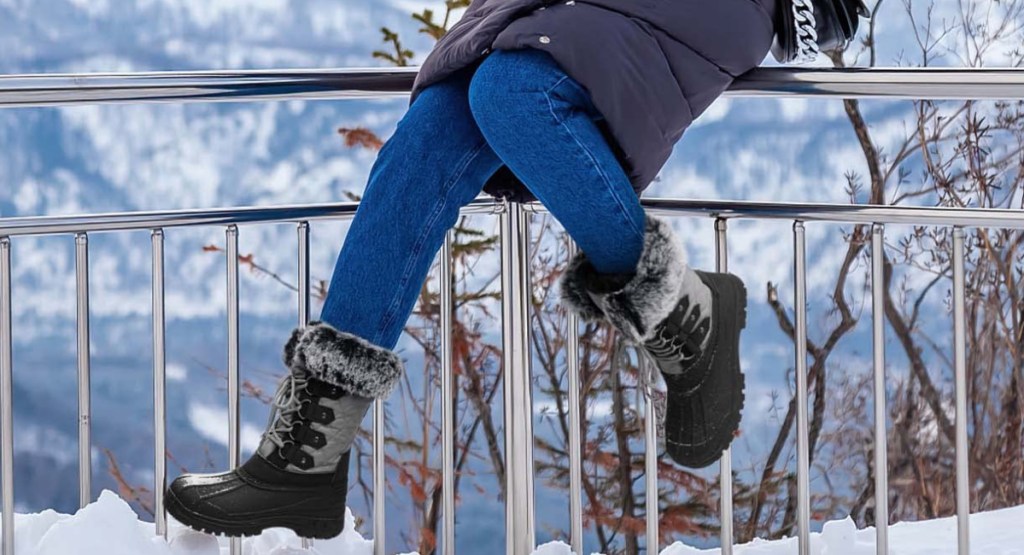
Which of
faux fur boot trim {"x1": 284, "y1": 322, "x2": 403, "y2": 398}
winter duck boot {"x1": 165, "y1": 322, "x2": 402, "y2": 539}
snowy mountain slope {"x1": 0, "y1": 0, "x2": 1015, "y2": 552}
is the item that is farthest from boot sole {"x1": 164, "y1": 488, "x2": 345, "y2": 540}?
snowy mountain slope {"x1": 0, "y1": 0, "x2": 1015, "y2": 552}

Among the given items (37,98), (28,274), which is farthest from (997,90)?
(28,274)

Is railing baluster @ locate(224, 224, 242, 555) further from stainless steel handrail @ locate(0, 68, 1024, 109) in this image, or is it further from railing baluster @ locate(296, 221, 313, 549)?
stainless steel handrail @ locate(0, 68, 1024, 109)

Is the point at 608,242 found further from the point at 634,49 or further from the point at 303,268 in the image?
the point at 303,268

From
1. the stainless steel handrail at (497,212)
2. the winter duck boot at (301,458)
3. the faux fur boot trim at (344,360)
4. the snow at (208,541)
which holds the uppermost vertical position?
the stainless steel handrail at (497,212)

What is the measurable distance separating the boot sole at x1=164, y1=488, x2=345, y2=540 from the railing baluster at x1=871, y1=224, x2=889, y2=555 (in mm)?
850

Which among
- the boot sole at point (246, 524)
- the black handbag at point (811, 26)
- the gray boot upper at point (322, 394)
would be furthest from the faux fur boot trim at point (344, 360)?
the black handbag at point (811, 26)

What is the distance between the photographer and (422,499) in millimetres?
3445

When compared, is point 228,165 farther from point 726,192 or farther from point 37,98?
point 37,98

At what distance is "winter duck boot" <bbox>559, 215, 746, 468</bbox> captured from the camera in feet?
3.99

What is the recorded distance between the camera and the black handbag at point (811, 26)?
4.44 ft

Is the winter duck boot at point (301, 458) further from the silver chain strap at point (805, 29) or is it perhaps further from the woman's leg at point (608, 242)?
the silver chain strap at point (805, 29)

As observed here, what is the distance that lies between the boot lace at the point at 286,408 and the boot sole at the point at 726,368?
47 centimetres

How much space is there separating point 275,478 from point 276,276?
2.26 metres

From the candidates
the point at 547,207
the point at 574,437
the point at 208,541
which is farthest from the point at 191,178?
the point at 547,207
